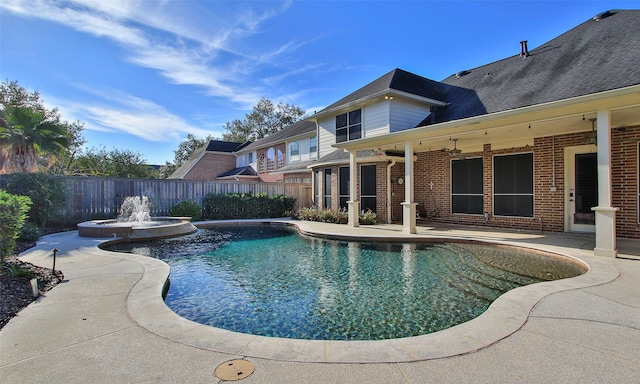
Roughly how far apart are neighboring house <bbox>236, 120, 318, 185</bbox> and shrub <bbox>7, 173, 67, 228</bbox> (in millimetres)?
10729

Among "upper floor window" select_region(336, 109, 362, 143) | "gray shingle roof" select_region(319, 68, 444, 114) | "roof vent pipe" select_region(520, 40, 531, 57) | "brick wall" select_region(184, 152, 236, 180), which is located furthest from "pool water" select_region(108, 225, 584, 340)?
"brick wall" select_region(184, 152, 236, 180)

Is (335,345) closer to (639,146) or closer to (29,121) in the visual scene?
(639,146)

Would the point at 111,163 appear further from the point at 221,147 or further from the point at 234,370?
the point at 234,370

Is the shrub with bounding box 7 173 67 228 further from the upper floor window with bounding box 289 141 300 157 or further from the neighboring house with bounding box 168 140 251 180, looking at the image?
the neighboring house with bounding box 168 140 251 180

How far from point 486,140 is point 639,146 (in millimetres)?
3483

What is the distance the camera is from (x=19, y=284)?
4129 millimetres

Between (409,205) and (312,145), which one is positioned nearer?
(409,205)

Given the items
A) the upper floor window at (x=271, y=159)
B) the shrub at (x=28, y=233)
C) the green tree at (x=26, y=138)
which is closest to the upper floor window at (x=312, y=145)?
the upper floor window at (x=271, y=159)

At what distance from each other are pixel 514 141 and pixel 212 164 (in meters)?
25.0

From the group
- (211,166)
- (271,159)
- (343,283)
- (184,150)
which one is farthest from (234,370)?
(184,150)

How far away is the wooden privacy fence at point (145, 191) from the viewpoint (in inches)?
473

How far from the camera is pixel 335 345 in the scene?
260 cm

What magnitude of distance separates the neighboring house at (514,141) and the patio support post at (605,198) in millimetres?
17

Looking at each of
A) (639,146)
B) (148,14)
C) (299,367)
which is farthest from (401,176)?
(299,367)
